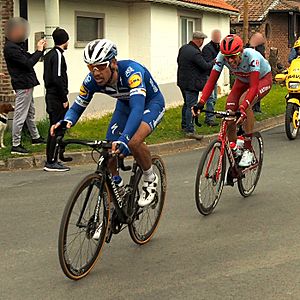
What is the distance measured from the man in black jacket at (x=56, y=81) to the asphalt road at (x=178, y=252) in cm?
120

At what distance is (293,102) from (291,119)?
327mm

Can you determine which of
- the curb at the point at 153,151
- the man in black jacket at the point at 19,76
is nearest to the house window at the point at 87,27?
the curb at the point at 153,151

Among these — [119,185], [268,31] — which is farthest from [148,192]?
[268,31]

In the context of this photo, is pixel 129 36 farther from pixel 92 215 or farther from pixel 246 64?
pixel 92 215

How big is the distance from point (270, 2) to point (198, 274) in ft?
101

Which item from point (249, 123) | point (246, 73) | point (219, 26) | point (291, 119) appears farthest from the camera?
point (219, 26)

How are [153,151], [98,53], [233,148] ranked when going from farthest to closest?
[153,151] → [233,148] → [98,53]

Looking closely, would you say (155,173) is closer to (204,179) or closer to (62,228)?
(204,179)

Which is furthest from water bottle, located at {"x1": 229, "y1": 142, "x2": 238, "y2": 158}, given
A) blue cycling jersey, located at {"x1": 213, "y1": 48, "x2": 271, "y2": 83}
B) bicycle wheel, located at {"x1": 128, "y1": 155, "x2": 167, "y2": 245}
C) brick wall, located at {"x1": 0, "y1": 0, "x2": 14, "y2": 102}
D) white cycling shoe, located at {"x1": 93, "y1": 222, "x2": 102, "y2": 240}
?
brick wall, located at {"x1": 0, "y1": 0, "x2": 14, "y2": 102}

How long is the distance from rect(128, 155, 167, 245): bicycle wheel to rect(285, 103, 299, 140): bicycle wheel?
6663 millimetres

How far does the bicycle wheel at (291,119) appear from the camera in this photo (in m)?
12.6

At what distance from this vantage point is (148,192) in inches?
239

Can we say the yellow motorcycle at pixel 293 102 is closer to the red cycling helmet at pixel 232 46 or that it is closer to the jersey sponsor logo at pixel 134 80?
the red cycling helmet at pixel 232 46

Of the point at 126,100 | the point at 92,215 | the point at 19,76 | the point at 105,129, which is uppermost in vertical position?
the point at 19,76
